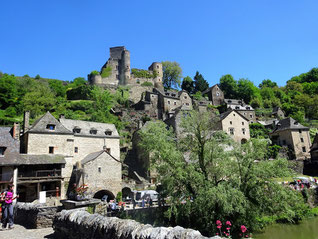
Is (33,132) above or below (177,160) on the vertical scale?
above

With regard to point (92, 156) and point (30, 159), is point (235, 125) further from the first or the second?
point (30, 159)

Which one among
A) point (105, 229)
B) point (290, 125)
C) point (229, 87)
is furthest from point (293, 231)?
point (229, 87)

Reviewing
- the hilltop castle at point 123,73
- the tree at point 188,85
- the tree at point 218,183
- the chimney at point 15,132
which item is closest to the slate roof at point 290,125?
the tree at point 218,183

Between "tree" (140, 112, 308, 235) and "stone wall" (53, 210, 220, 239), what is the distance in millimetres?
9093

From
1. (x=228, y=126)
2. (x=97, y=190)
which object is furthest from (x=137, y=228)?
(x=228, y=126)

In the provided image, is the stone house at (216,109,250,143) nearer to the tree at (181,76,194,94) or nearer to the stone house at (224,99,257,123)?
the stone house at (224,99,257,123)

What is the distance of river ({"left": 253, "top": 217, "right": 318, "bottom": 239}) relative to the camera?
56.1 ft

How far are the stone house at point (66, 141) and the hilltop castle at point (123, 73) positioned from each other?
38771 millimetres

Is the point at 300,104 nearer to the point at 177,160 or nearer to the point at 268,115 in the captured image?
the point at 268,115

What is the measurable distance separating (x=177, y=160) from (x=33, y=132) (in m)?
18.5

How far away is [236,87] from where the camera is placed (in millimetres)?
72625

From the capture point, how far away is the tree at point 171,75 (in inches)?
3250

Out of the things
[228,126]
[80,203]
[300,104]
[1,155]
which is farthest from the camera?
[300,104]

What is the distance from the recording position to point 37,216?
9.09 m
